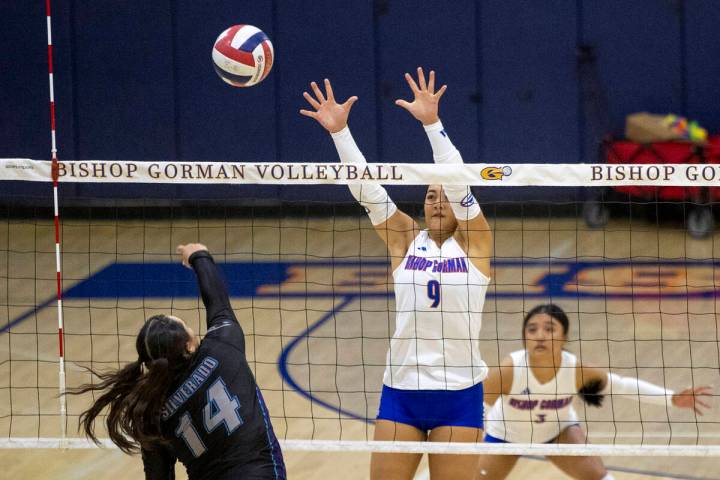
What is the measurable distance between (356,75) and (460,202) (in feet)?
29.4

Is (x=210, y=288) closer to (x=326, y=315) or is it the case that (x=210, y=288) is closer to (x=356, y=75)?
(x=326, y=315)

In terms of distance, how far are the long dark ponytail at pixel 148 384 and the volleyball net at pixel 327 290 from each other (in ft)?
4.31

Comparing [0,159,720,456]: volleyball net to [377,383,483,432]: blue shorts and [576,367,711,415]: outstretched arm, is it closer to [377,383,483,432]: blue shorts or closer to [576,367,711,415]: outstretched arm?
[377,383,483,432]: blue shorts

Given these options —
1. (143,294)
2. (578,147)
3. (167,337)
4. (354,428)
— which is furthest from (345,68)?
(167,337)

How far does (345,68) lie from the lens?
552 inches

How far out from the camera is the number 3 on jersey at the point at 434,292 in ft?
17.0

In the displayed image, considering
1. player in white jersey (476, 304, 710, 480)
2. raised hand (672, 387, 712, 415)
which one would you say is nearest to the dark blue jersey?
player in white jersey (476, 304, 710, 480)

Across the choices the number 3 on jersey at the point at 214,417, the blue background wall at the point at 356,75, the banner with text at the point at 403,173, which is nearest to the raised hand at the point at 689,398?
the banner with text at the point at 403,173

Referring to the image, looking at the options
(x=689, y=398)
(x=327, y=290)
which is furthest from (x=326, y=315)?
(x=689, y=398)

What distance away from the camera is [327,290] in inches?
445

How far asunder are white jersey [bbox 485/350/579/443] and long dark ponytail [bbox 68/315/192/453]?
7.62ft

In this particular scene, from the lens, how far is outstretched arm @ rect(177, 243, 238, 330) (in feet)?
15.1

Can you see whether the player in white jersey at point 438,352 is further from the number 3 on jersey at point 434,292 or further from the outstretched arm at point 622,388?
the outstretched arm at point 622,388

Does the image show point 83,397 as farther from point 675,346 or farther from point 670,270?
point 670,270
